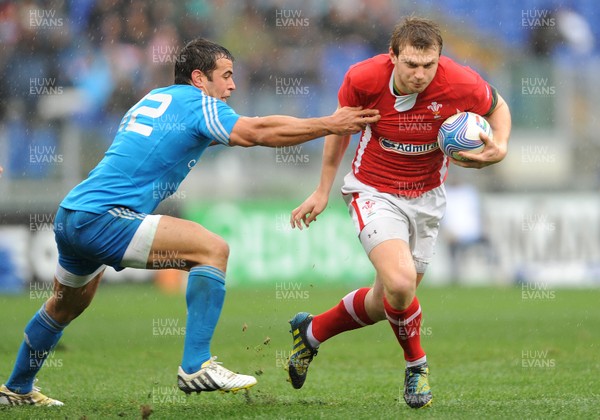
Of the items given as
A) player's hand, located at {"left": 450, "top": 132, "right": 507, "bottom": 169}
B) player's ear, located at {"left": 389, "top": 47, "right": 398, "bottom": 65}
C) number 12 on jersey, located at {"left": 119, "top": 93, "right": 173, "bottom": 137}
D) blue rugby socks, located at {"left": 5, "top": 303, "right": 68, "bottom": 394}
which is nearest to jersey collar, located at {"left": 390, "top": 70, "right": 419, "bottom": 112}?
player's ear, located at {"left": 389, "top": 47, "right": 398, "bottom": 65}

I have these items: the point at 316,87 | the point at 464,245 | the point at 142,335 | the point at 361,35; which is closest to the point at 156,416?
the point at 142,335

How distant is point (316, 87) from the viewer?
16.8 m

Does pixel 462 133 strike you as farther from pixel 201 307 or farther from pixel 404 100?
pixel 201 307

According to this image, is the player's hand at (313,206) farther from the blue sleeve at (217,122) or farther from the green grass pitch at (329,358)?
the blue sleeve at (217,122)

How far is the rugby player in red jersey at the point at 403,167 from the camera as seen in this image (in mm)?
5551

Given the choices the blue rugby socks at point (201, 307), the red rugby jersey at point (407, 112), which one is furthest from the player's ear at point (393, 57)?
the blue rugby socks at point (201, 307)

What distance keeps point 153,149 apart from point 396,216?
1529 millimetres

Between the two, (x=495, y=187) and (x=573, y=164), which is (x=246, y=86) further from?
(x=573, y=164)

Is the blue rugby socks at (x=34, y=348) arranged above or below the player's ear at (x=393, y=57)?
below

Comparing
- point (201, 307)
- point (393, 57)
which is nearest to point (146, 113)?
point (201, 307)

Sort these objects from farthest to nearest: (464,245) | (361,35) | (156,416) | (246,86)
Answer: (361,35) < (246,86) < (464,245) < (156,416)

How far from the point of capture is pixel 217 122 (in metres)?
5.23

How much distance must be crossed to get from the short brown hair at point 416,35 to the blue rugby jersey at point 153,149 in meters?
1.05

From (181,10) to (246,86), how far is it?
5.96 ft
